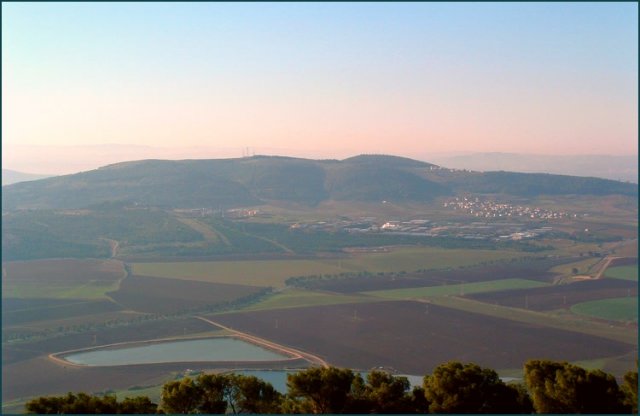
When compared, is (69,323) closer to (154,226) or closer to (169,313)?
(169,313)

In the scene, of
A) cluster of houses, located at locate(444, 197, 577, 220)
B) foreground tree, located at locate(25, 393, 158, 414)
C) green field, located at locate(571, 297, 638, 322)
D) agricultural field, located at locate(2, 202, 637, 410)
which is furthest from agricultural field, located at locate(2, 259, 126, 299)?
cluster of houses, located at locate(444, 197, 577, 220)

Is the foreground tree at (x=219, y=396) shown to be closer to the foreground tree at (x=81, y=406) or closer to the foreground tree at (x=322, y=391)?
the foreground tree at (x=322, y=391)

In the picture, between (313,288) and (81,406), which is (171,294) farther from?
(81,406)

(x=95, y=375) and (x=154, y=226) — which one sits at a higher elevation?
(x=154, y=226)

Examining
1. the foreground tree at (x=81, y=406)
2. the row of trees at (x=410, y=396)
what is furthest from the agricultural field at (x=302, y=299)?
the foreground tree at (x=81, y=406)

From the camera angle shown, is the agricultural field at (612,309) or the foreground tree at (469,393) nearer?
the foreground tree at (469,393)

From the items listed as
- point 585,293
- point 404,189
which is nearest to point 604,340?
point 585,293

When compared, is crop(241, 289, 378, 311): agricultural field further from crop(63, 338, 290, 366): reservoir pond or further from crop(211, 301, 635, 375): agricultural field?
crop(63, 338, 290, 366): reservoir pond
